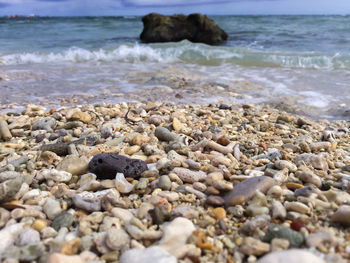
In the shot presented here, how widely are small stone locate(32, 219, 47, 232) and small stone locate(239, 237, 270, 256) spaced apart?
945 millimetres

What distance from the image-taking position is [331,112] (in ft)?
14.3

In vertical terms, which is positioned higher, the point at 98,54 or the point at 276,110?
the point at 98,54

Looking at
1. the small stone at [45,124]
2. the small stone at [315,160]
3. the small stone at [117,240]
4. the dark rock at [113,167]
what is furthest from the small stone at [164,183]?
the small stone at [45,124]

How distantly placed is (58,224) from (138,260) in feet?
1.72

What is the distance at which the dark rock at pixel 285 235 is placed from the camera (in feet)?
4.28

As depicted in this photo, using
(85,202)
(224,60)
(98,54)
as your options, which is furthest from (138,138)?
(98,54)

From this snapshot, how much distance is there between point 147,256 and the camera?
1258mm

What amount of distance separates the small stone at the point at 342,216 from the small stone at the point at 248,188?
390mm

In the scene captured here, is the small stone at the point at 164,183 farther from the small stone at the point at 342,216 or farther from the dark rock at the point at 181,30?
the dark rock at the point at 181,30

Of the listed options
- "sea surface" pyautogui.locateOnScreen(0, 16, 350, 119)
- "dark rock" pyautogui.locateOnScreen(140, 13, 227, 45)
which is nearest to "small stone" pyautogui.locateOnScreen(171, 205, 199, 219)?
"sea surface" pyautogui.locateOnScreen(0, 16, 350, 119)

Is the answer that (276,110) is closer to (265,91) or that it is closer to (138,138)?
(265,91)

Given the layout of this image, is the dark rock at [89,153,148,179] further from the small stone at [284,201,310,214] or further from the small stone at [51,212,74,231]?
the small stone at [284,201,310,214]

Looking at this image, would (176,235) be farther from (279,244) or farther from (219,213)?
(279,244)

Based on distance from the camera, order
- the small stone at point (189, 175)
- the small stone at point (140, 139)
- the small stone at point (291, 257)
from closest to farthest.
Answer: the small stone at point (291, 257), the small stone at point (189, 175), the small stone at point (140, 139)
